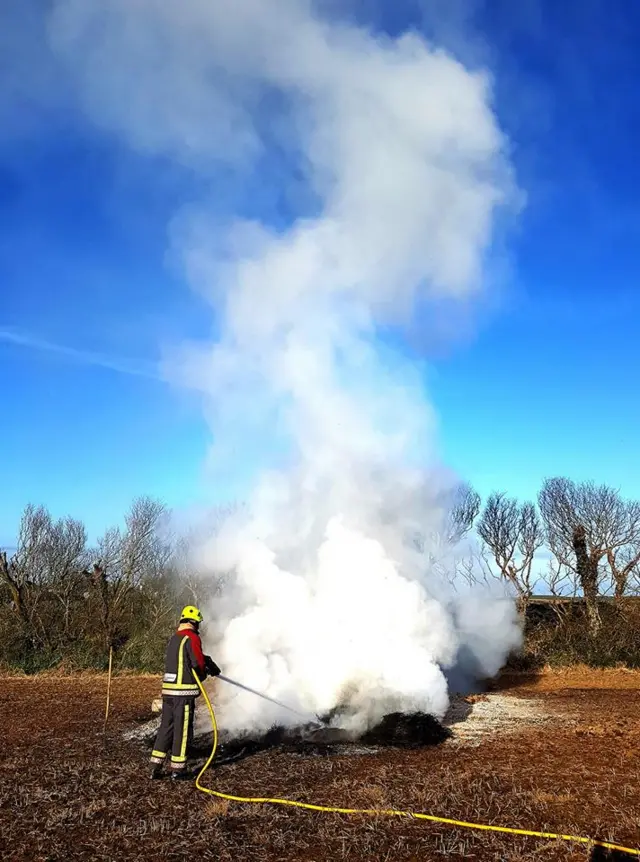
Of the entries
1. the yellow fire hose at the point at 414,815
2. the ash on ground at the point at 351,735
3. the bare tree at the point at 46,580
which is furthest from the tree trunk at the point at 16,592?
the yellow fire hose at the point at 414,815

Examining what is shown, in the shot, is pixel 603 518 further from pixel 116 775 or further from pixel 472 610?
pixel 116 775

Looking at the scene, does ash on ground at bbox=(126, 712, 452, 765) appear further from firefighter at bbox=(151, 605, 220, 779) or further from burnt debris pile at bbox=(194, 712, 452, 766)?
firefighter at bbox=(151, 605, 220, 779)

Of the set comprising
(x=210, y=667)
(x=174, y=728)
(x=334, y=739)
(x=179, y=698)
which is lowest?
(x=334, y=739)

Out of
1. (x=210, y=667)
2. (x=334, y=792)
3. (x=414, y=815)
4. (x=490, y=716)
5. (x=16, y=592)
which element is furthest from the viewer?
(x=16, y=592)

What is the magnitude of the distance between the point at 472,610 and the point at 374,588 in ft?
25.4

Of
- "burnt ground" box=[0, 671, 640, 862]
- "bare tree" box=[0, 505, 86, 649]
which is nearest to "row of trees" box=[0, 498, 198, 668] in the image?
"bare tree" box=[0, 505, 86, 649]

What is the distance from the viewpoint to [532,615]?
34312 mm

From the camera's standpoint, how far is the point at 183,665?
32.0ft

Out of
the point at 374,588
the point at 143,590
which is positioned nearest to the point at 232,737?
the point at 374,588

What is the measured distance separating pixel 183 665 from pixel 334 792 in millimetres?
2838

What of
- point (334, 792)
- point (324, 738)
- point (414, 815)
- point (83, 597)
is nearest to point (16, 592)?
point (83, 597)

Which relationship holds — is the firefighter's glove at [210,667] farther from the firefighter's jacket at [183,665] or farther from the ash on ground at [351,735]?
the ash on ground at [351,735]

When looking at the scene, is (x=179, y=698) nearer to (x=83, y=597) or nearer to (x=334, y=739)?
(x=334, y=739)

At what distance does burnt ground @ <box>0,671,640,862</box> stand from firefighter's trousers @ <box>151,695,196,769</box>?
1.44ft
